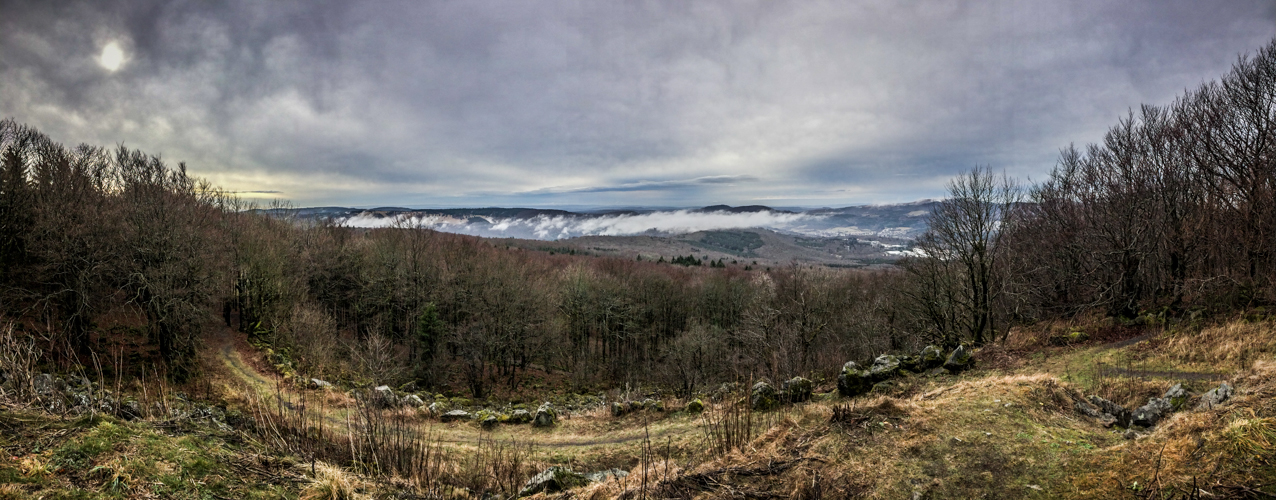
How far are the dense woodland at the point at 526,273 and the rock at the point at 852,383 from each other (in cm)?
388

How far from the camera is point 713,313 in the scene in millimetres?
52375

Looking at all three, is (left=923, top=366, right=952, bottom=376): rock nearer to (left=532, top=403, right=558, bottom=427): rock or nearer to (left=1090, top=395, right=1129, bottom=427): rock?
(left=1090, top=395, right=1129, bottom=427): rock

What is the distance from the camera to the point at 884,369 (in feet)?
44.1

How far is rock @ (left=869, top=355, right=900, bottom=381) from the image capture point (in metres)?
13.4

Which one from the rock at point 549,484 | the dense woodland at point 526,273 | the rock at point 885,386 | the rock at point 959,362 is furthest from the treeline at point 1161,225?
the rock at point 549,484

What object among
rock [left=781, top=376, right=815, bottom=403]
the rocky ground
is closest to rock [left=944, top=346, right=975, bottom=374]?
the rocky ground

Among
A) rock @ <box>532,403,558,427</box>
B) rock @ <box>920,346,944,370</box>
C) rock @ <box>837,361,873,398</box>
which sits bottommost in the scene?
rock @ <box>532,403,558,427</box>

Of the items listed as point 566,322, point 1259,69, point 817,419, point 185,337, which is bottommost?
point 566,322

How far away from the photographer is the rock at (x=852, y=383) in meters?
13.0

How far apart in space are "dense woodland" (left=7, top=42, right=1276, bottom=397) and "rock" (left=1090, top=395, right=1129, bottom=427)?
5690mm

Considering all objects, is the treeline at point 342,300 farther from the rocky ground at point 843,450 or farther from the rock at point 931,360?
the rock at point 931,360

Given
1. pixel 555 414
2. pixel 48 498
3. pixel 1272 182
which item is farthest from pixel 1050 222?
pixel 48 498

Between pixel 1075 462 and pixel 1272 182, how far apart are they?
17158 millimetres

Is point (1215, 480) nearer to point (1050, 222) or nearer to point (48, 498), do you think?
point (48, 498)
